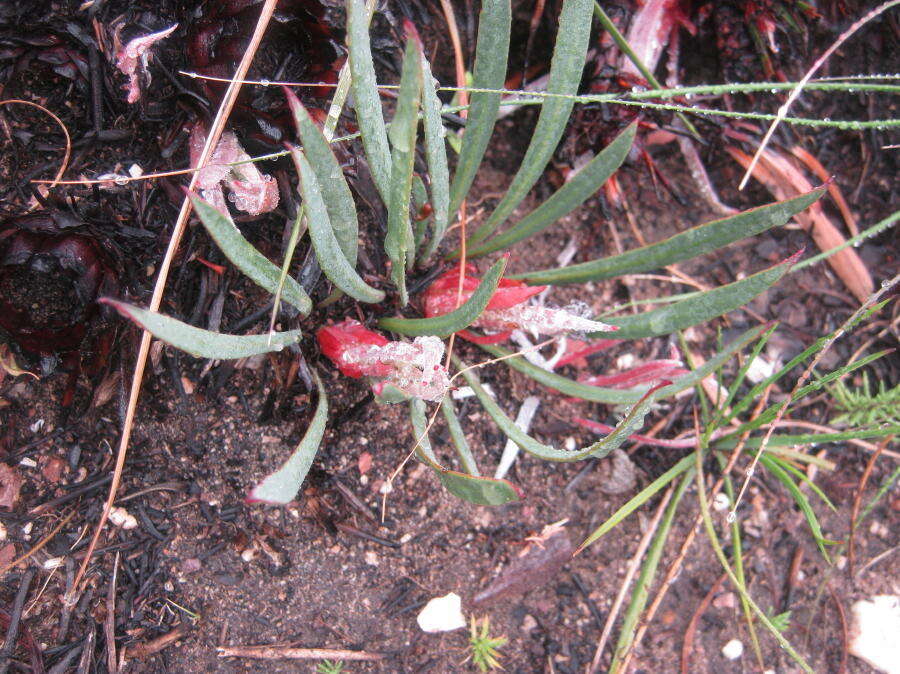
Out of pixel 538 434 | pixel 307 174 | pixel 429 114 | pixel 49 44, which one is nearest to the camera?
pixel 307 174

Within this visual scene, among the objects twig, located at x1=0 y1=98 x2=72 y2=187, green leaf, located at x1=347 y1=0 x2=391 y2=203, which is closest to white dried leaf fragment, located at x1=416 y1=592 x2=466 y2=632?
green leaf, located at x1=347 y1=0 x2=391 y2=203

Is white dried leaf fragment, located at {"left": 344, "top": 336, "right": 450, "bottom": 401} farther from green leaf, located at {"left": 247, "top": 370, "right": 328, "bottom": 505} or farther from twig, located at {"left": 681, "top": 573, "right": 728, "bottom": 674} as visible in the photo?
twig, located at {"left": 681, "top": 573, "right": 728, "bottom": 674}

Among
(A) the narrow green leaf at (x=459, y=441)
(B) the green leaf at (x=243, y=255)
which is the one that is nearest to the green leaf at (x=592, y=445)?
(A) the narrow green leaf at (x=459, y=441)

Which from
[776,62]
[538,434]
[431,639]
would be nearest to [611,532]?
[538,434]

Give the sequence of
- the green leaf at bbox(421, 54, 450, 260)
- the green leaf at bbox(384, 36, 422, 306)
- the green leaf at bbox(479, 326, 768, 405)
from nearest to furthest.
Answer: the green leaf at bbox(384, 36, 422, 306)
the green leaf at bbox(421, 54, 450, 260)
the green leaf at bbox(479, 326, 768, 405)

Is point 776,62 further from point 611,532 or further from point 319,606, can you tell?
point 319,606

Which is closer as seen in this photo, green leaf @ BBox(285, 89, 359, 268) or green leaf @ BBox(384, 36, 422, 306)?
green leaf @ BBox(384, 36, 422, 306)
